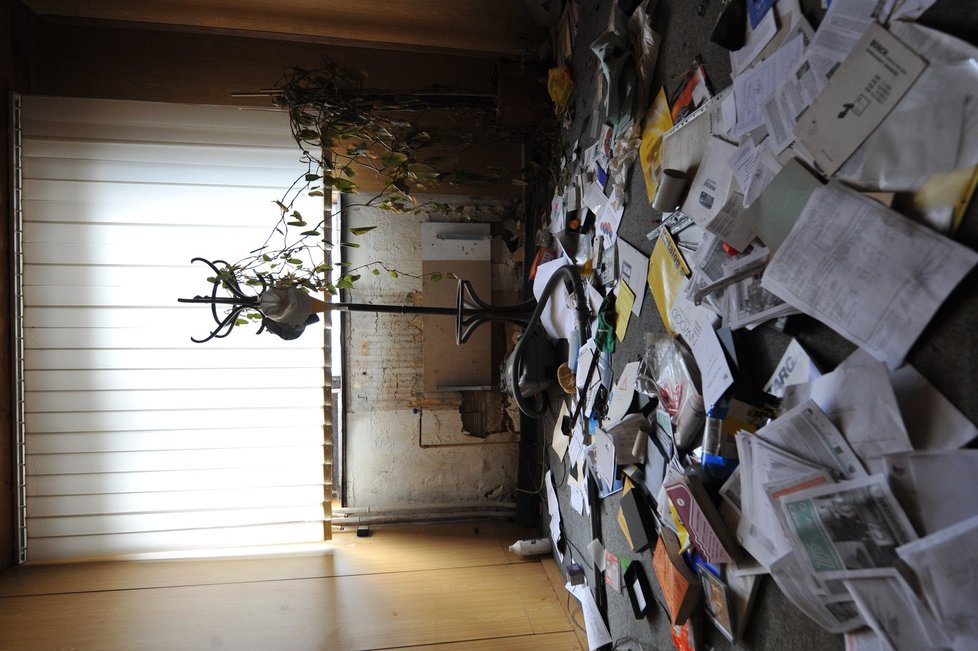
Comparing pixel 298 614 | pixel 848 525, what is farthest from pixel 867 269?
pixel 298 614

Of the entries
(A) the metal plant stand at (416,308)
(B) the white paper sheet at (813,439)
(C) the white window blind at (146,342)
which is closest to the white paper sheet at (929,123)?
(B) the white paper sheet at (813,439)

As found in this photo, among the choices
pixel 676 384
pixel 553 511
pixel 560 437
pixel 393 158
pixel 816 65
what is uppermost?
pixel 393 158

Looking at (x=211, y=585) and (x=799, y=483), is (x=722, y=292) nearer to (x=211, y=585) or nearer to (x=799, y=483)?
(x=799, y=483)

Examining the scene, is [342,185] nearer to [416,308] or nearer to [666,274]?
[416,308]

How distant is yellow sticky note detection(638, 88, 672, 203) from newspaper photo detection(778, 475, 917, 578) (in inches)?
26.4

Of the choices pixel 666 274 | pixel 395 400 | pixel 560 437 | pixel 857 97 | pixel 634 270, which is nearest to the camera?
pixel 857 97

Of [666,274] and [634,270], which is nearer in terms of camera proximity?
[666,274]

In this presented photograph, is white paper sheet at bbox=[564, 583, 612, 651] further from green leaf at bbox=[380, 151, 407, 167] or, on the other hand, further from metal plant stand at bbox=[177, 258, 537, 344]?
green leaf at bbox=[380, 151, 407, 167]

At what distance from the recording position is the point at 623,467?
1.19 meters

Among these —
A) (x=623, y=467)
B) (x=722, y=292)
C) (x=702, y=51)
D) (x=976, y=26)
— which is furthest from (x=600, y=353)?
(x=976, y=26)

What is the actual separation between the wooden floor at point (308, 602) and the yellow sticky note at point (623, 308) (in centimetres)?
97

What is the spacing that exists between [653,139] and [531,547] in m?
1.50

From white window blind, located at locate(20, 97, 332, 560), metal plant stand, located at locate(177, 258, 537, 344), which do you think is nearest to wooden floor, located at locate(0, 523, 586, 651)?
white window blind, located at locate(20, 97, 332, 560)

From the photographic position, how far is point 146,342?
185 cm
